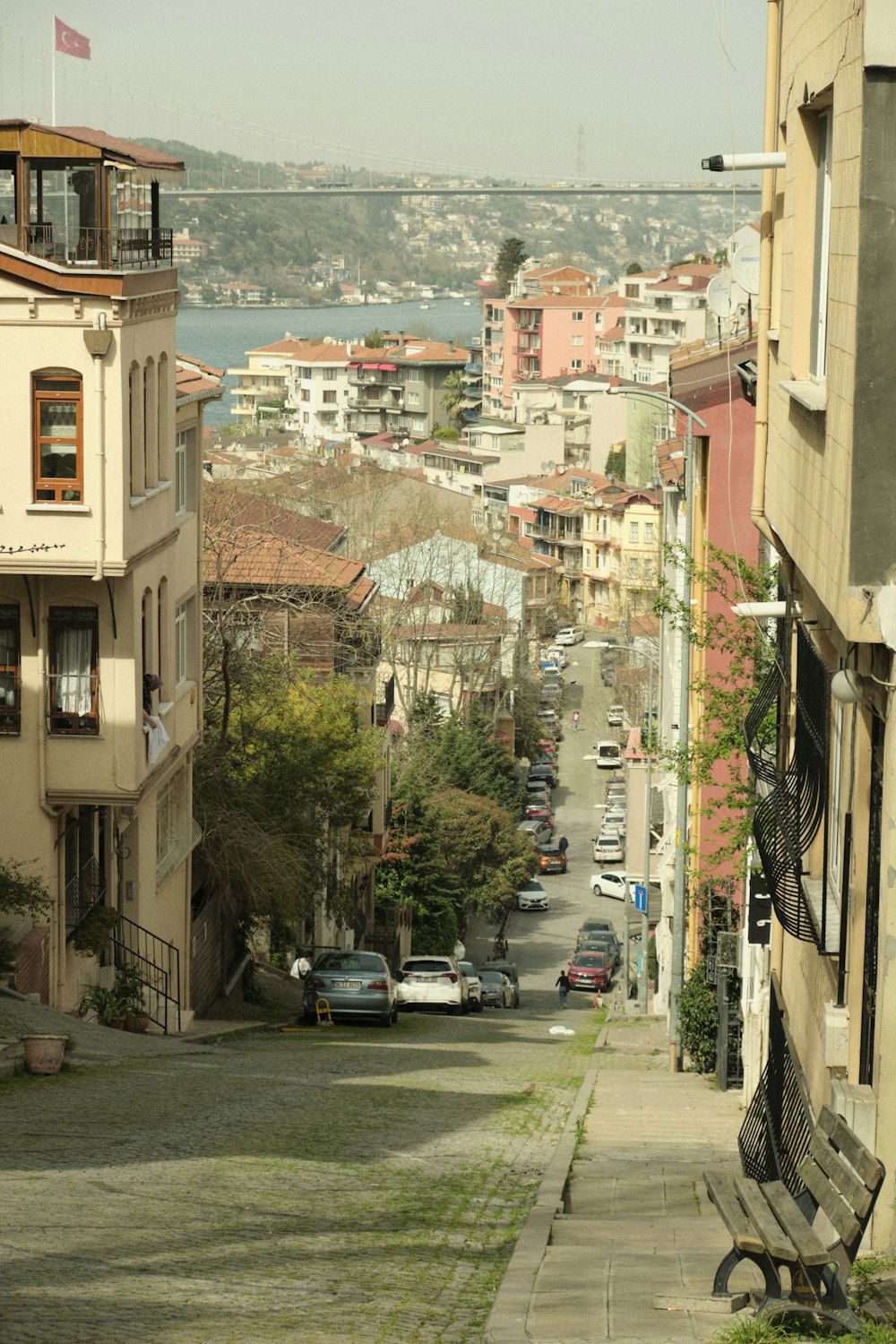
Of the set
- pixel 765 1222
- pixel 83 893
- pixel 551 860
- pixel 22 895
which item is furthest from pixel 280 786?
pixel 551 860

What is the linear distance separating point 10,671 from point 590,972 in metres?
36.9

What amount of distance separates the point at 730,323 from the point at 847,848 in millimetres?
20522

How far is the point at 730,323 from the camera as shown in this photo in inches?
1099

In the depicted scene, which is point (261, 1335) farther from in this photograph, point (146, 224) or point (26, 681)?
point (146, 224)

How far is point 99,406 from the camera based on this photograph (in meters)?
20.7

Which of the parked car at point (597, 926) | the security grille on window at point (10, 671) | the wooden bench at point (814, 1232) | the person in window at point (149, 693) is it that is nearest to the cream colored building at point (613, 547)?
the parked car at point (597, 926)

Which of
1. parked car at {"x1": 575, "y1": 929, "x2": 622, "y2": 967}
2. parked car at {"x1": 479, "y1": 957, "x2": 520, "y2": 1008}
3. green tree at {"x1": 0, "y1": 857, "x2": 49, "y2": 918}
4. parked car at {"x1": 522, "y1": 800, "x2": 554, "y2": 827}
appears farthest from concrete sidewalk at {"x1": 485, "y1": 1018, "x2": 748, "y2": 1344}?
parked car at {"x1": 522, "y1": 800, "x2": 554, "y2": 827}

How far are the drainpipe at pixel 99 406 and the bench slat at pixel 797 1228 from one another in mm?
14868

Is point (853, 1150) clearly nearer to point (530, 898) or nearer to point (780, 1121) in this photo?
point (780, 1121)

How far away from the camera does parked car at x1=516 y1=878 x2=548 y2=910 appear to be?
73625 mm

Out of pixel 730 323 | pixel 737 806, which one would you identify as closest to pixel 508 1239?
pixel 737 806

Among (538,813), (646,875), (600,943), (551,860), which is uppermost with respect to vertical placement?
(646,875)

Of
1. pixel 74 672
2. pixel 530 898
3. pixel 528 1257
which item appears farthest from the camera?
pixel 530 898

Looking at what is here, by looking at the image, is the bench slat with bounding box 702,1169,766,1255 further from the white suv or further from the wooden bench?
the white suv
